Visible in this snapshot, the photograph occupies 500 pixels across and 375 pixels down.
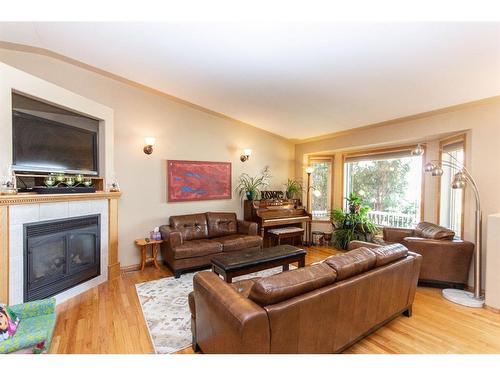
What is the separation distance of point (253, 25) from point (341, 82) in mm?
1355

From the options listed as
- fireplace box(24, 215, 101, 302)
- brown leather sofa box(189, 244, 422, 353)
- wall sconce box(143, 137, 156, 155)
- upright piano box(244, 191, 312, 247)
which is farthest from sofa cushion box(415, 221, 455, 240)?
fireplace box(24, 215, 101, 302)

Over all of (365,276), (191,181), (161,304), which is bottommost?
(161,304)

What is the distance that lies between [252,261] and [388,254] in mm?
1399

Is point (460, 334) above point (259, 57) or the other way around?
the other way around

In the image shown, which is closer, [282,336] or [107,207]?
[282,336]

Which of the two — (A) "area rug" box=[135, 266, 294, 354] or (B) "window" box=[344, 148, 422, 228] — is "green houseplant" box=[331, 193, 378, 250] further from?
(A) "area rug" box=[135, 266, 294, 354]

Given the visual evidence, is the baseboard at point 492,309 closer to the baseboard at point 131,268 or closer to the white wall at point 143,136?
the white wall at point 143,136

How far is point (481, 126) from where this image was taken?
9.50ft

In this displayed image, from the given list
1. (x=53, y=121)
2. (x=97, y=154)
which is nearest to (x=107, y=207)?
(x=97, y=154)

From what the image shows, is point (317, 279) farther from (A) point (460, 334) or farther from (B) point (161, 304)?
(B) point (161, 304)

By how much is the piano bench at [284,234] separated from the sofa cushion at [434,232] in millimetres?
2055

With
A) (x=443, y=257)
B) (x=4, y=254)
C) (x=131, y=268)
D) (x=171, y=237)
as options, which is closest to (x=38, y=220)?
(x=4, y=254)

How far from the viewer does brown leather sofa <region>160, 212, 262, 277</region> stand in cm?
350

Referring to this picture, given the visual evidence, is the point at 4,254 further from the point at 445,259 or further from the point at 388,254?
the point at 445,259
